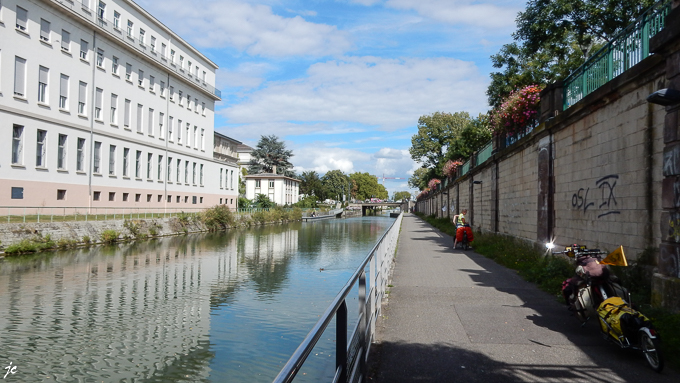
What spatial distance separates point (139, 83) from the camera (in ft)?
140

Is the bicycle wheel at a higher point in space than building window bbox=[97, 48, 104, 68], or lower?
lower

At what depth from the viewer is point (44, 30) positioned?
30609 millimetres

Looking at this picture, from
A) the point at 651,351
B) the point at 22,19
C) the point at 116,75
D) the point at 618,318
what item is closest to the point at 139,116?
the point at 116,75

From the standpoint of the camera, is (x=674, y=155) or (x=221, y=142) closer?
(x=674, y=155)

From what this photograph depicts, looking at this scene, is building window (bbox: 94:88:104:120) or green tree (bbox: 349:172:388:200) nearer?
building window (bbox: 94:88:104:120)

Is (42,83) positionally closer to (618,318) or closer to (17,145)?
(17,145)

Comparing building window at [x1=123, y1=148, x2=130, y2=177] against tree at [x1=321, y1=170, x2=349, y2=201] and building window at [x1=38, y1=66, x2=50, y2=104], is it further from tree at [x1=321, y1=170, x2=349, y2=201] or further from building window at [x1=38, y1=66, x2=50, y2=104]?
tree at [x1=321, y1=170, x2=349, y2=201]

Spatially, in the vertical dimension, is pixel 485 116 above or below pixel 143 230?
above

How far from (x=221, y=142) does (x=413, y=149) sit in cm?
3202

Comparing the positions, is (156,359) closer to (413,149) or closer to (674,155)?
(674,155)

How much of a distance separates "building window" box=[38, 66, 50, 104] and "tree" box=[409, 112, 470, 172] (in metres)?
44.2

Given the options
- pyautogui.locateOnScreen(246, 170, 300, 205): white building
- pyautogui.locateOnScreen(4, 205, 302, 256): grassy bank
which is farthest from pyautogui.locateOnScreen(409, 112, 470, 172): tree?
pyautogui.locateOnScreen(246, 170, 300, 205): white building

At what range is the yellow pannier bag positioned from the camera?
497 cm

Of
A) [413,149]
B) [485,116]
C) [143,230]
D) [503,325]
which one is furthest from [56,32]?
[413,149]
